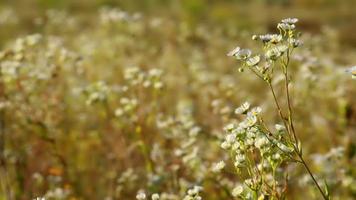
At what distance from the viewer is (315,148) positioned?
22.0ft

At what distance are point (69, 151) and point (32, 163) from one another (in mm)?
397

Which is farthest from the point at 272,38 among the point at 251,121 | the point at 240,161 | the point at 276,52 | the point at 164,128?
the point at 164,128

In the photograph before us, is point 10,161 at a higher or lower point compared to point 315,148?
lower

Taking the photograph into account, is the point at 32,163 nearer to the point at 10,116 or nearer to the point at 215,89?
the point at 10,116

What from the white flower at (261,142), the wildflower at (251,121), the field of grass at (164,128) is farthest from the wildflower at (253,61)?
the white flower at (261,142)

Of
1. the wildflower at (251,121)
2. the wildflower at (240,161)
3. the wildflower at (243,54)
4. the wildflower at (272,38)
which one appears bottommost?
the wildflower at (240,161)

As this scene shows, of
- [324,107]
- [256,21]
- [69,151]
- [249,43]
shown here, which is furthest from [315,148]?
[256,21]

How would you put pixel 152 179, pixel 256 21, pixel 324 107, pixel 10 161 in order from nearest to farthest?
pixel 152 179 → pixel 10 161 → pixel 324 107 → pixel 256 21

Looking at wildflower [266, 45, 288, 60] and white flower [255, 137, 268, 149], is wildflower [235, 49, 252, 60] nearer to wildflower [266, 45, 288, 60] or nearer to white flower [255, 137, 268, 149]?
wildflower [266, 45, 288, 60]

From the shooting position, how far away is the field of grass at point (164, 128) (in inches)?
120

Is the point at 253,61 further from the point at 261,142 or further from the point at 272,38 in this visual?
the point at 261,142

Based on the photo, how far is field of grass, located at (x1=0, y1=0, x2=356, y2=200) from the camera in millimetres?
3057

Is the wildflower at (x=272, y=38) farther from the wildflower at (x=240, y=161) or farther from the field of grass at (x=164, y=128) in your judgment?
the wildflower at (x=240, y=161)

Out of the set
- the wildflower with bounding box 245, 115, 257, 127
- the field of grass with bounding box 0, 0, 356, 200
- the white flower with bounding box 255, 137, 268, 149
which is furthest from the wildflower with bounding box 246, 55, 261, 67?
the white flower with bounding box 255, 137, 268, 149
